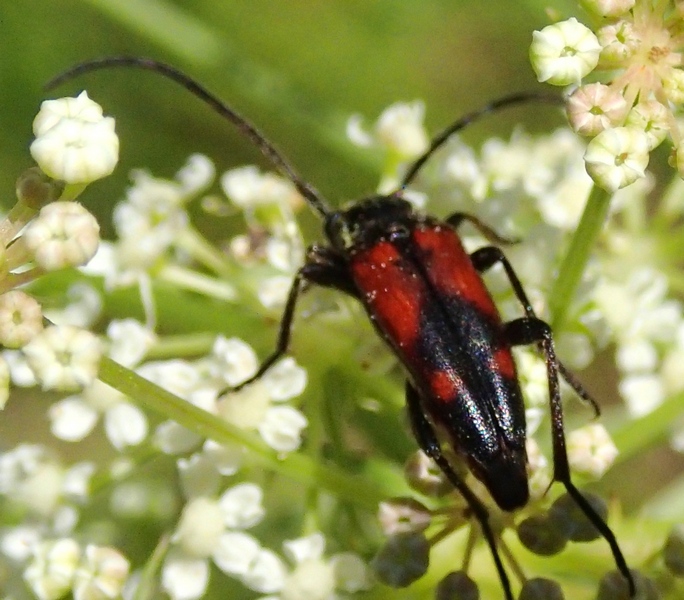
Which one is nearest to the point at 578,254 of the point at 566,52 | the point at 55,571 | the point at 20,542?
the point at 566,52

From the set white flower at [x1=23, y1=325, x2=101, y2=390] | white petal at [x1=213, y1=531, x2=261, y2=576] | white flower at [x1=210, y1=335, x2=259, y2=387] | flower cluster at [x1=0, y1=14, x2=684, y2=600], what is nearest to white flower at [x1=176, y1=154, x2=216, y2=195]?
flower cluster at [x1=0, y1=14, x2=684, y2=600]

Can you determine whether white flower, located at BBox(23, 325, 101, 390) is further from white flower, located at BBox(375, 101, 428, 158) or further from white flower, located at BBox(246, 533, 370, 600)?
white flower, located at BBox(375, 101, 428, 158)

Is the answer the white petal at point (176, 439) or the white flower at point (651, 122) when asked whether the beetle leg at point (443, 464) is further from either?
the white flower at point (651, 122)

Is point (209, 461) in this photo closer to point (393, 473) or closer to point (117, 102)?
point (393, 473)

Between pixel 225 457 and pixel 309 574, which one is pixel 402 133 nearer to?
pixel 225 457

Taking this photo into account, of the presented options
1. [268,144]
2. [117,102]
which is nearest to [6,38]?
[117,102]
